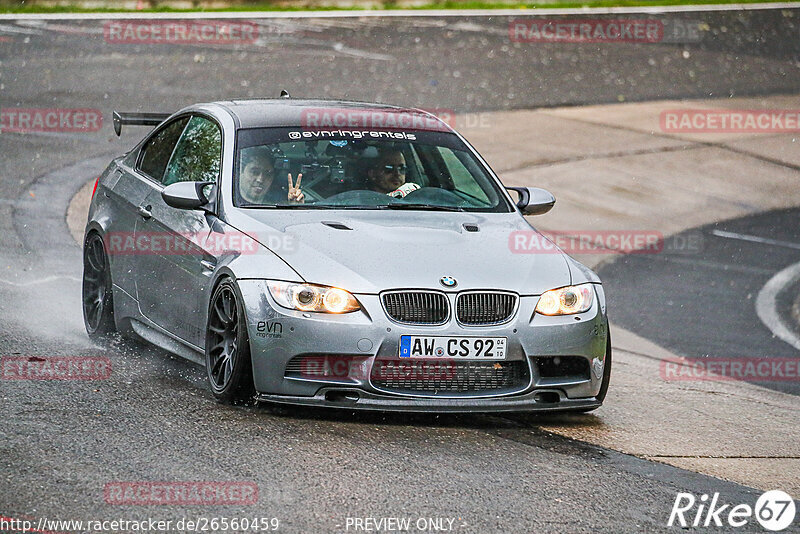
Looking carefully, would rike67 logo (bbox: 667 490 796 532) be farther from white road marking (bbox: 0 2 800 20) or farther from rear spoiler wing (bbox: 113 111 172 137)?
white road marking (bbox: 0 2 800 20)

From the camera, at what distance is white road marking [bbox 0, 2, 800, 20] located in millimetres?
25639

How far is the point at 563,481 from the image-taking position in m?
5.87

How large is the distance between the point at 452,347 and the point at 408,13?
23.1 m

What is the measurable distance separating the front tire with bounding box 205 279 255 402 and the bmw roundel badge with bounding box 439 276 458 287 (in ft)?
3.27

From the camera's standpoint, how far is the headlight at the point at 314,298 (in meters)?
6.36

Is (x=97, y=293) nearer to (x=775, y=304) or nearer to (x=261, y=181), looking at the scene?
(x=261, y=181)

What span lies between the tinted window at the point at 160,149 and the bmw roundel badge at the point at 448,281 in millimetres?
2477

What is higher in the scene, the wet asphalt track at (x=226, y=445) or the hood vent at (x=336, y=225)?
the hood vent at (x=336, y=225)

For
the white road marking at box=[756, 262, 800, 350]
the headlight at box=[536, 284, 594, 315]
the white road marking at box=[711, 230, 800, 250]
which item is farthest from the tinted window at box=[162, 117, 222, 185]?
the white road marking at box=[711, 230, 800, 250]

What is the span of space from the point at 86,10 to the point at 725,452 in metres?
21.9

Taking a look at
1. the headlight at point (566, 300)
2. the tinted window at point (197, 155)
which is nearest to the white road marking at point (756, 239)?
the tinted window at point (197, 155)

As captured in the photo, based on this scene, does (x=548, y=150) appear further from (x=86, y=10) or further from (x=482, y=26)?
(x=86, y=10)

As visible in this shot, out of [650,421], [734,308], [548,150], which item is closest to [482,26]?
[548,150]

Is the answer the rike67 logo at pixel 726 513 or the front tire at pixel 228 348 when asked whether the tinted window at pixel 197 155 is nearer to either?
the front tire at pixel 228 348
